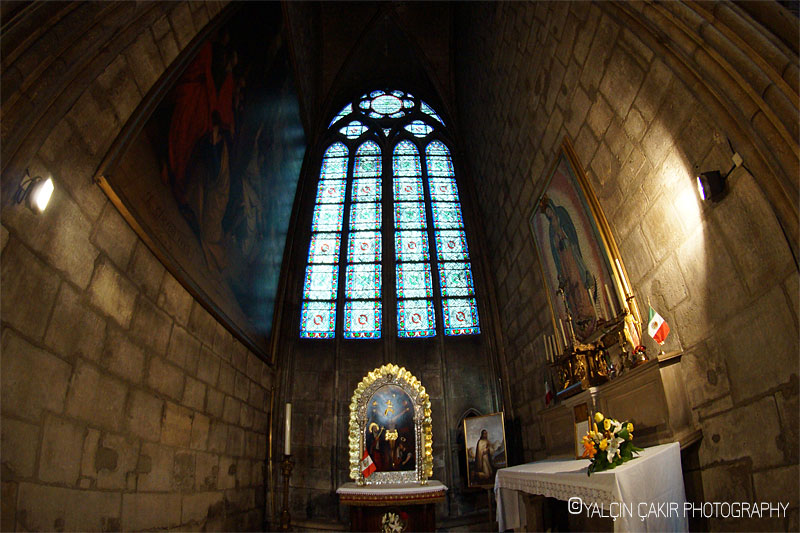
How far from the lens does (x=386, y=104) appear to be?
34.7 ft

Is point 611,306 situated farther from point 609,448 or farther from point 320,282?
point 320,282

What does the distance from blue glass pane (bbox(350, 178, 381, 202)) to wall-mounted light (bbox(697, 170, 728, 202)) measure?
6.75 metres

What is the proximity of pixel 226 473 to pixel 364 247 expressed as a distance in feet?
15.0

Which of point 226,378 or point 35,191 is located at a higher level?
point 35,191

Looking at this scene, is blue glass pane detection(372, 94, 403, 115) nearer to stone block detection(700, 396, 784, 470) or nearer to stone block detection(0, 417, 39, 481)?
stone block detection(700, 396, 784, 470)

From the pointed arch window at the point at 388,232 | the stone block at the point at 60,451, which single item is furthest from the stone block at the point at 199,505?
the pointed arch window at the point at 388,232

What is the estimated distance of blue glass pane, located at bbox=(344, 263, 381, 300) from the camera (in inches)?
315

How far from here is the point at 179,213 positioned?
4.07m

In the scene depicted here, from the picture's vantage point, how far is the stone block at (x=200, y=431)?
4.29 m

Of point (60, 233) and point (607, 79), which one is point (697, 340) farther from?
point (60, 233)

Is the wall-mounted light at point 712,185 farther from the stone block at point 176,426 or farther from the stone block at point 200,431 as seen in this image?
the stone block at point 200,431

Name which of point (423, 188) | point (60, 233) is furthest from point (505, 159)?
point (60, 233)

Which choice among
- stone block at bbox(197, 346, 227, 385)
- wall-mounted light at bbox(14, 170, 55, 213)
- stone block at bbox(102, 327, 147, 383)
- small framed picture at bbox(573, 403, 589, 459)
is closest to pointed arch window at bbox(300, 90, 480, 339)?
stone block at bbox(197, 346, 227, 385)

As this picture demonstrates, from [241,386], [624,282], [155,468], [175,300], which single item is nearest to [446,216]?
[241,386]
